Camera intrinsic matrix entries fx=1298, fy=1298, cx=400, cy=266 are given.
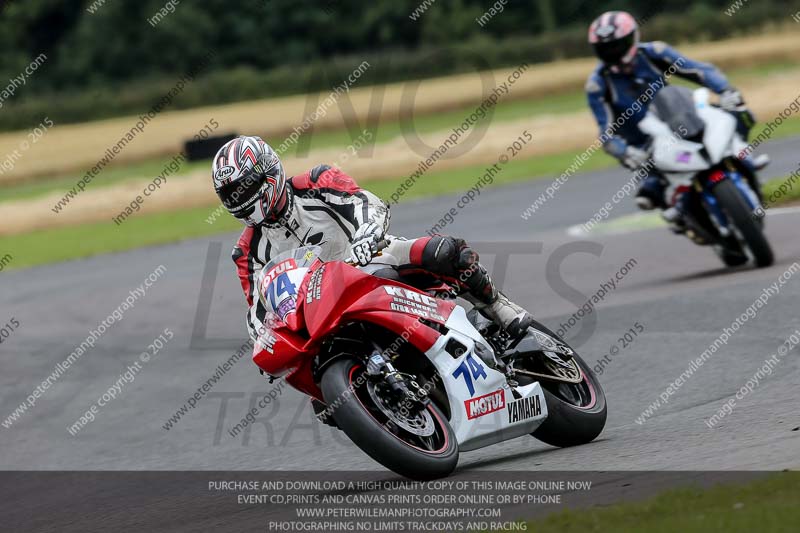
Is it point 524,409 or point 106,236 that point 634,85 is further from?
point 106,236

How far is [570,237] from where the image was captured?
15.9 m

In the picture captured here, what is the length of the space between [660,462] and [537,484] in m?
0.56

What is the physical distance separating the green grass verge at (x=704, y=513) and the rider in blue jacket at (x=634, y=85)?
7.16m

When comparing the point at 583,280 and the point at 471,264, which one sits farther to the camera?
the point at 583,280

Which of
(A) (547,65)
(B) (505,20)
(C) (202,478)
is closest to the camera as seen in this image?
(C) (202,478)

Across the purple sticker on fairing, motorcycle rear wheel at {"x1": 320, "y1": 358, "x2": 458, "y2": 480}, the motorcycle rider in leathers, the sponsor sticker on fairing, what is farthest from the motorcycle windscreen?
the purple sticker on fairing

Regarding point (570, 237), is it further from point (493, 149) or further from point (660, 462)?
point (493, 149)

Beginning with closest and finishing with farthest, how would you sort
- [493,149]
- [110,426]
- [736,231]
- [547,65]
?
[110,426] < [736,231] < [493,149] < [547,65]

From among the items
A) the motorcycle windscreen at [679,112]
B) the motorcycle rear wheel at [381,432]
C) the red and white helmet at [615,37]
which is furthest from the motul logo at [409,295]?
the red and white helmet at [615,37]

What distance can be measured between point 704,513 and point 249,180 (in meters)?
2.87

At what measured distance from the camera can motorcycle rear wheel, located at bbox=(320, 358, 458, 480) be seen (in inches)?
223

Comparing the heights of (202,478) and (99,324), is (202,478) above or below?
A: above

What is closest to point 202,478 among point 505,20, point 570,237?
point 570,237

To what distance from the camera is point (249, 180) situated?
639cm
